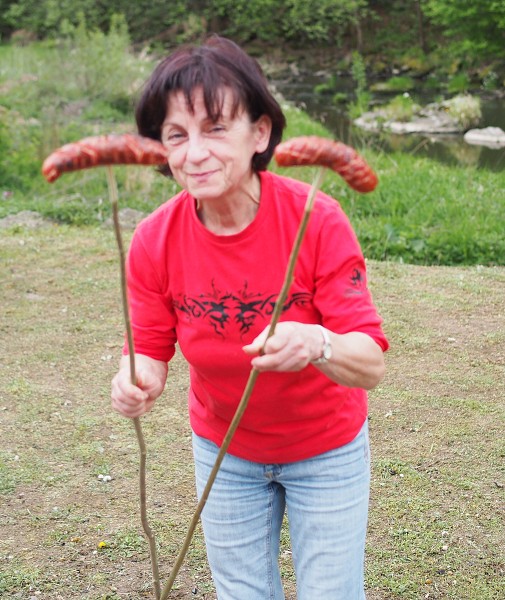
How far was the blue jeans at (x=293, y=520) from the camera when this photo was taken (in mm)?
1822

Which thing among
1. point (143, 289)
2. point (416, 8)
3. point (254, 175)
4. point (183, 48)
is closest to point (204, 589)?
point (143, 289)

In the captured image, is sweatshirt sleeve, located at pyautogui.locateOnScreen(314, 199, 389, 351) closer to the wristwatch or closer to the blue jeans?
the wristwatch

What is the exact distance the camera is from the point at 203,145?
5.11 feet

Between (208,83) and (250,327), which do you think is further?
(250,327)

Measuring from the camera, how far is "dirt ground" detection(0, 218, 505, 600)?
2.85 m

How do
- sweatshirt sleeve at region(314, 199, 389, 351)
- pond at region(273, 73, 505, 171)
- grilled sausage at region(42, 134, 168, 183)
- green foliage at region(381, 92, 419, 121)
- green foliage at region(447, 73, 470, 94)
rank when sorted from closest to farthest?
grilled sausage at region(42, 134, 168, 183) → sweatshirt sleeve at region(314, 199, 389, 351) → pond at region(273, 73, 505, 171) → green foliage at region(381, 92, 419, 121) → green foliage at region(447, 73, 470, 94)

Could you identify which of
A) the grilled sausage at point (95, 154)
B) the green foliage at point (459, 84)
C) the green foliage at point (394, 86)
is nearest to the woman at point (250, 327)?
the grilled sausage at point (95, 154)

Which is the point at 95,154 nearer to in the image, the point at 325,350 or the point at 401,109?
the point at 325,350

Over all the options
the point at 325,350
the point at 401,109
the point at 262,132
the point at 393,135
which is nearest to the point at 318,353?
the point at 325,350

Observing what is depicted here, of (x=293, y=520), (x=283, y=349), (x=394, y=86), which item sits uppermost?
(x=283, y=349)

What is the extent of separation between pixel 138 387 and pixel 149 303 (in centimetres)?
20

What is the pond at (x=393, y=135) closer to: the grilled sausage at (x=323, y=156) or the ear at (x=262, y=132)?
the ear at (x=262, y=132)

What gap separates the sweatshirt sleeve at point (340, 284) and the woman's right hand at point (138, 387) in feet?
1.24

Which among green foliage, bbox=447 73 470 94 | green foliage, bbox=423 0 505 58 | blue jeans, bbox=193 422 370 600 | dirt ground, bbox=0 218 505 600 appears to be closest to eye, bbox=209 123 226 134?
blue jeans, bbox=193 422 370 600
